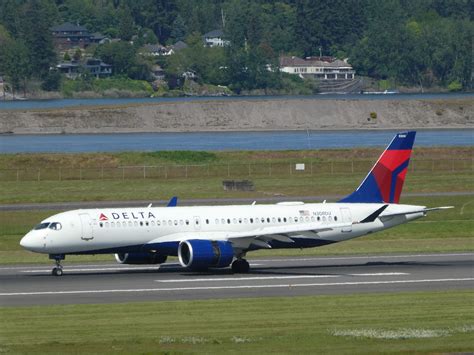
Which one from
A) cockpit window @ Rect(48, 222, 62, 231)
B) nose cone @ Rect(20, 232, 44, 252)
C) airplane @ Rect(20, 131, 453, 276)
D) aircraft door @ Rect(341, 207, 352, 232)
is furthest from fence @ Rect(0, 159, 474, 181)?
nose cone @ Rect(20, 232, 44, 252)

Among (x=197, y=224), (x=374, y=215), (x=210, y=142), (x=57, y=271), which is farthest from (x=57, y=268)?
(x=210, y=142)

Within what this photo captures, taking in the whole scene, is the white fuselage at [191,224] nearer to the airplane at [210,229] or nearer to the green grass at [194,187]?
the airplane at [210,229]

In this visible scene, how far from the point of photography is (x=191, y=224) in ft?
197

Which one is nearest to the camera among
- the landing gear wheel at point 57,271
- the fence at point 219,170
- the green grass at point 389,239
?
the landing gear wheel at point 57,271

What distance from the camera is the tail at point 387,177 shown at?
64.2 m

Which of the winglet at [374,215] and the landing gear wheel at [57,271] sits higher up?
the winglet at [374,215]

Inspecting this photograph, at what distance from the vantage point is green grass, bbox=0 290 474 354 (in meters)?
38.2

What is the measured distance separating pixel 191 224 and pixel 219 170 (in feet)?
204

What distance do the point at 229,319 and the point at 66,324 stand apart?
18.0 ft

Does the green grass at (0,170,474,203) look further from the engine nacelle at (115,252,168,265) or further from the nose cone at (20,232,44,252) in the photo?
the nose cone at (20,232,44,252)

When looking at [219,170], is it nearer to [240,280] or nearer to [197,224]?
[197,224]

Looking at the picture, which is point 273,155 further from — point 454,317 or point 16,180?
point 454,317

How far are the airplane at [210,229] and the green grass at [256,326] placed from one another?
929 centimetres

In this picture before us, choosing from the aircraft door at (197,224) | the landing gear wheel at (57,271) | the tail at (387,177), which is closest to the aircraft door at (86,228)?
the landing gear wheel at (57,271)
